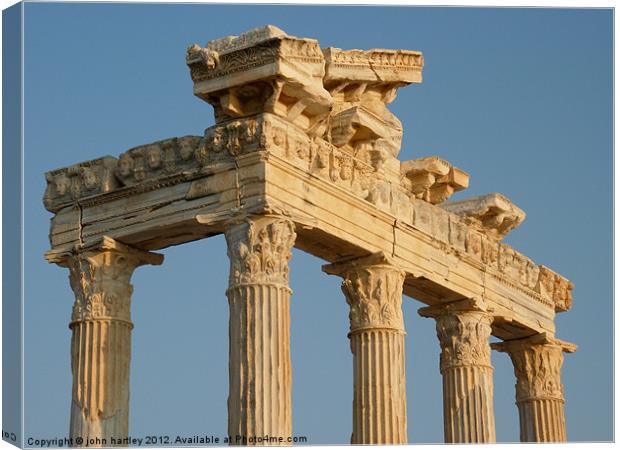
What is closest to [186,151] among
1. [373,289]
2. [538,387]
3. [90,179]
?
[90,179]

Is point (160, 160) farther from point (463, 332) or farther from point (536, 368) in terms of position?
point (536, 368)

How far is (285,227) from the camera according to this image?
35062mm

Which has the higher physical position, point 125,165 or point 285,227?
point 125,165

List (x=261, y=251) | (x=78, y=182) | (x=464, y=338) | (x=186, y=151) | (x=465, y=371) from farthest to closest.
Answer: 1. (x=465, y=371)
2. (x=464, y=338)
3. (x=78, y=182)
4. (x=186, y=151)
5. (x=261, y=251)

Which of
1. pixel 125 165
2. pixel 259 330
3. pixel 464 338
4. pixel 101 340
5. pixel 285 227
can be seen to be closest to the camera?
pixel 259 330

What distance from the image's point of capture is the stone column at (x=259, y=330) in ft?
111

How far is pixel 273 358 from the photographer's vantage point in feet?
112

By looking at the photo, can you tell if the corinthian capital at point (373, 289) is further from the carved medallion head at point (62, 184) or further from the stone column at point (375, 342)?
the carved medallion head at point (62, 184)

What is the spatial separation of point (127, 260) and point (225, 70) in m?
4.87

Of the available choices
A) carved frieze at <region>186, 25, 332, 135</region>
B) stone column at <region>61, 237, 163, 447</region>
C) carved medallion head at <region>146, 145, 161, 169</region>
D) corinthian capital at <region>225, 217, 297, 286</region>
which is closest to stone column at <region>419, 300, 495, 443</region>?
carved frieze at <region>186, 25, 332, 135</region>

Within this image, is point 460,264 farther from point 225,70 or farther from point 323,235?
point 225,70

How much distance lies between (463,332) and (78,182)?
32.9 feet

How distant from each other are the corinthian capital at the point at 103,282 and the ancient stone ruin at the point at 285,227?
0.12ft

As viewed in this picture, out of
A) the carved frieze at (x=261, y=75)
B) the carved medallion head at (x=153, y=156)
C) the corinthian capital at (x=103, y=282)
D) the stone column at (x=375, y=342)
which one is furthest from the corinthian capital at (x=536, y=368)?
the carved medallion head at (x=153, y=156)
